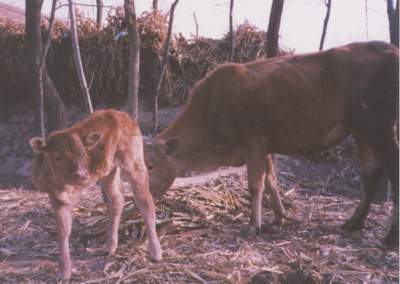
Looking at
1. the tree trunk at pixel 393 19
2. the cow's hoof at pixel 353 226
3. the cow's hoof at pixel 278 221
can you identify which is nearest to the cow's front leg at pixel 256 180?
the cow's hoof at pixel 278 221

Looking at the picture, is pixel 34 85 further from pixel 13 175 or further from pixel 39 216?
pixel 13 175

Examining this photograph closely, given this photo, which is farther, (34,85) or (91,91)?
(91,91)

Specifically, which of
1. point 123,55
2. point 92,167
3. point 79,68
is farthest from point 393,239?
point 123,55

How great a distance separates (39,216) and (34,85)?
3.15m

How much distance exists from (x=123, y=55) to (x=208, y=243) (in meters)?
10.6

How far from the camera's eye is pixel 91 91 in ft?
56.3

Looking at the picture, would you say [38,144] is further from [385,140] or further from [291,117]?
[385,140]

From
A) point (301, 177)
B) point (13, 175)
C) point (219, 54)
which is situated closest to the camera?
point (301, 177)

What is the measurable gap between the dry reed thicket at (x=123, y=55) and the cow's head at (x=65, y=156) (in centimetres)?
1058

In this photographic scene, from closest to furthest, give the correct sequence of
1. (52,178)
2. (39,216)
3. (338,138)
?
(52,178), (338,138), (39,216)

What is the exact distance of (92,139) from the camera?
591 centimetres

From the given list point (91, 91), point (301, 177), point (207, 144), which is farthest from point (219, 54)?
point (207, 144)

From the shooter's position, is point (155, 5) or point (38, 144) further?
point (155, 5)

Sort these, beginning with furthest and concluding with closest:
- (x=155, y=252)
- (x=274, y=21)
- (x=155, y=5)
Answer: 1. (x=155, y=5)
2. (x=274, y=21)
3. (x=155, y=252)
